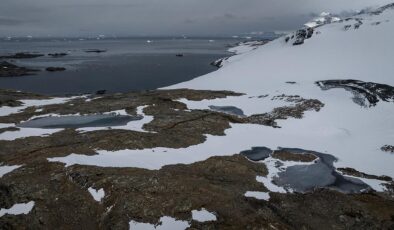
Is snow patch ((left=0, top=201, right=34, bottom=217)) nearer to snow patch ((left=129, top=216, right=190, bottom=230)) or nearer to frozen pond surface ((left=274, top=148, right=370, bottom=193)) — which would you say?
snow patch ((left=129, top=216, right=190, bottom=230))

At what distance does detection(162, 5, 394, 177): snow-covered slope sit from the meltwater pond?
11929 millimetres

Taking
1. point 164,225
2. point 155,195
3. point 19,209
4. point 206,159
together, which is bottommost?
point 19,209

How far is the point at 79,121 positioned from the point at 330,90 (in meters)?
41.6

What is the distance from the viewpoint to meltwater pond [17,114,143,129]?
44.5 m

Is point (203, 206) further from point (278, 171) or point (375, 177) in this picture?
point (375, 177)

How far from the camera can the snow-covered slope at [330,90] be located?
1663 inches

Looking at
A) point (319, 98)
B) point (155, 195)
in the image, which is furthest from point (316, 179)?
point (319, 98)

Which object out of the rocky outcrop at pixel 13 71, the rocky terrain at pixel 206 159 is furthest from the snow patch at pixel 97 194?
the rocky outcrop at pixel 13 71

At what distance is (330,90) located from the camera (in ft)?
211

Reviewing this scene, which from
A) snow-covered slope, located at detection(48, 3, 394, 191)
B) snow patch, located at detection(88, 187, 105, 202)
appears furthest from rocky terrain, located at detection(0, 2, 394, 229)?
snow-covered slope, located at detection(48, 3, 394, 191)

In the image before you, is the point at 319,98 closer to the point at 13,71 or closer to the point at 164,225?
the point at 164,225

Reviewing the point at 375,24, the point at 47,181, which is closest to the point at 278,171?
the point at 47,181

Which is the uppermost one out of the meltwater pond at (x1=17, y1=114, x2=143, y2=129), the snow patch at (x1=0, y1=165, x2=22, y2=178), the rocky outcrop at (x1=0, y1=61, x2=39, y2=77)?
the snow patch at (x1=0, y1=165, x2=22, y2=178)

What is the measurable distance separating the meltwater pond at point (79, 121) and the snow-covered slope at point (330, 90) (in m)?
11.9
